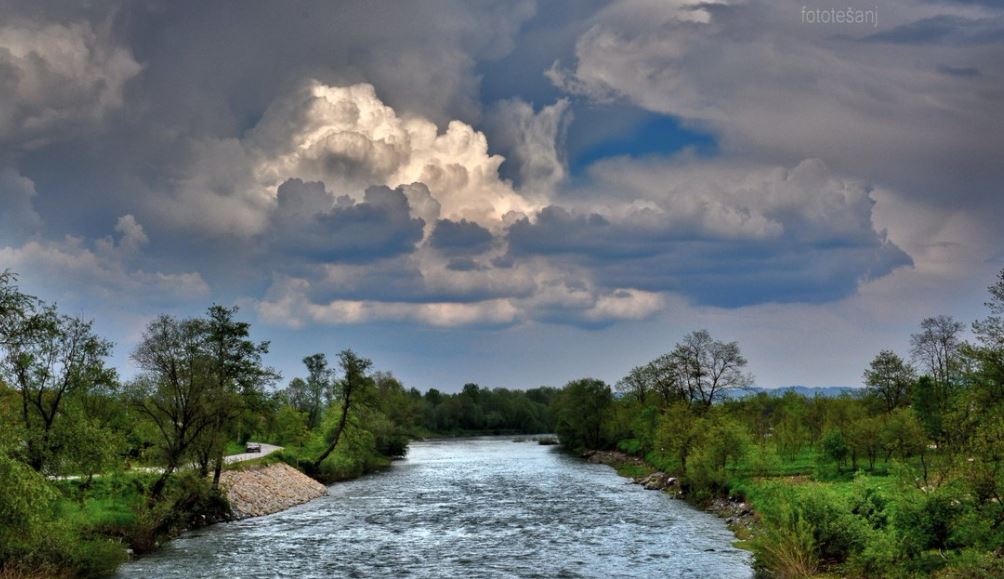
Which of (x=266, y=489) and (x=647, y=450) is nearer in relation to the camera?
(x=266, y=489)

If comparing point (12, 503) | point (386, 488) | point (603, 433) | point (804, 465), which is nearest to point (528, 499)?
point (386, 488)

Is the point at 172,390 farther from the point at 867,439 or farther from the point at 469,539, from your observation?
the point at 867,439

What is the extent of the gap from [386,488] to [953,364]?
5738 centimetres

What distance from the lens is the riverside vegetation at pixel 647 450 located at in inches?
1006

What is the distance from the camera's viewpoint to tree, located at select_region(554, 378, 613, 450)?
129000 millimetres

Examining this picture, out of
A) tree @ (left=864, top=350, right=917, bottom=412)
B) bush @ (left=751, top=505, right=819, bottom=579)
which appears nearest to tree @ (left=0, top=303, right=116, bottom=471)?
bush @ (left=751, top=505, right=819, bottom=579)

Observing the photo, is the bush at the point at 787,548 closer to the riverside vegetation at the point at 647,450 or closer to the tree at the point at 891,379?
the riverside vegetation at the point at 647,450

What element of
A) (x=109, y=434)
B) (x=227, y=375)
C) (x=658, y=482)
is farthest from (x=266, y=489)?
(x=658, y=482)

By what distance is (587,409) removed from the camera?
425 ft

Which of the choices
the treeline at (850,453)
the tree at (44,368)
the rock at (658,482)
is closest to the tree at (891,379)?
the treeline at (850,453)

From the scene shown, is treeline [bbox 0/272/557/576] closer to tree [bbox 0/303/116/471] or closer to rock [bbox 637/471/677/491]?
tree [bbox 0/303/116/471]

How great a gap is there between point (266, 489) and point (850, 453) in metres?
48.9

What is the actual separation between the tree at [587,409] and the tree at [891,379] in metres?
54.3

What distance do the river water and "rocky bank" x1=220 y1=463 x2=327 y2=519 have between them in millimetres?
1872
